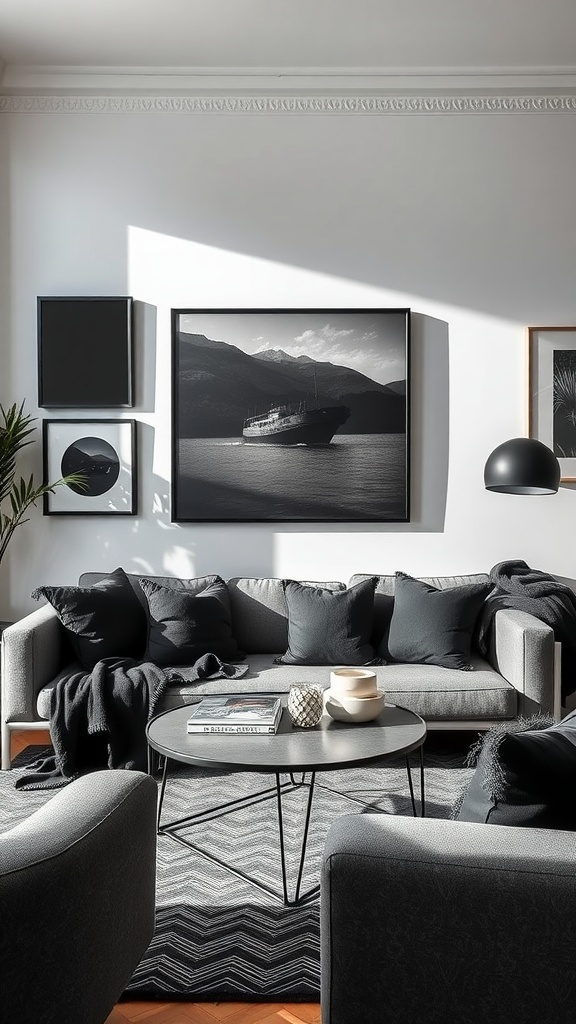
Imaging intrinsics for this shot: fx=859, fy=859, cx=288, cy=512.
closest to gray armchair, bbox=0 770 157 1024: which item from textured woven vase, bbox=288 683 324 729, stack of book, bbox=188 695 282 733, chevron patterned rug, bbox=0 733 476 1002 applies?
chevron patterned rug, bbox=0 733 476 1002

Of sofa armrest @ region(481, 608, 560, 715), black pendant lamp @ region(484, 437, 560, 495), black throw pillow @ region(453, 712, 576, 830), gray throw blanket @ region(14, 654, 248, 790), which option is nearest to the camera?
black throw pillow @ region(453, 712, 576, 830)

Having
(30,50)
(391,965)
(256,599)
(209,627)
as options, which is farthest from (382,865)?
(30,50)

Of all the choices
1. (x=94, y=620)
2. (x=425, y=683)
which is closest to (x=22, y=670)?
(x=94, y=620)

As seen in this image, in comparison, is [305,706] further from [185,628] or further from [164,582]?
[164,582]

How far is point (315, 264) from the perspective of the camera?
442 cm

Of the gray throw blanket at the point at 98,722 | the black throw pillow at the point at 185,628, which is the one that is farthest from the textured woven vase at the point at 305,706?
the black throw pillow at the point at 185,628

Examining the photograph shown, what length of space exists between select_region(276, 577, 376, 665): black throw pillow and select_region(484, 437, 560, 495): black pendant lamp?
768mm

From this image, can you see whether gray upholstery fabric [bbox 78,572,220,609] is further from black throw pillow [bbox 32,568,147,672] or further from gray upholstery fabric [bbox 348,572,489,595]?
gray upholstery fabric [bbox 348,572,489,595]

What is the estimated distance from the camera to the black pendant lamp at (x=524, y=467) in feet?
12.2

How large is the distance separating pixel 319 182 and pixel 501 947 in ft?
12.7

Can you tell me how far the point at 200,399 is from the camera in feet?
14.5

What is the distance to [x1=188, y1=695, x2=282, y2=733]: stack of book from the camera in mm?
2586

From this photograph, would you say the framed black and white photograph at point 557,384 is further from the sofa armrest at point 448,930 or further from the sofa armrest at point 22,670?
the sofa armrest at point 448,930

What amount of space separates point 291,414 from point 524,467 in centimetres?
125
